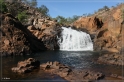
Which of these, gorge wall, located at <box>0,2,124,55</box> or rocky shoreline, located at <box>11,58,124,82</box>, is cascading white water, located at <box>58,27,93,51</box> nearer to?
gorge wall, located at <box>0,2,124,55</box>

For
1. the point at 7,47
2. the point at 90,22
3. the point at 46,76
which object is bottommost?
the point at 46,76

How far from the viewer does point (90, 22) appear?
62312 mm

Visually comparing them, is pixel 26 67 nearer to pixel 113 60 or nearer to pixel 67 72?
pixel 67 72

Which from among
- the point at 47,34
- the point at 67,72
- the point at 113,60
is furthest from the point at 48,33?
the point at 67,72

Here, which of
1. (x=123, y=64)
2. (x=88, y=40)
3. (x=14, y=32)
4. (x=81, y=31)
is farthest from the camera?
(x=81, y=31)

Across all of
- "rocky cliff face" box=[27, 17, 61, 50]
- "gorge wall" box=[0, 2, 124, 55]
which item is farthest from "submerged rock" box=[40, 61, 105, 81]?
"rocky cliff face" box=[27, 17, 61, 50]

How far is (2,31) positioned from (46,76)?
23.9 m

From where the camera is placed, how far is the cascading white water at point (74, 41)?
183 feet

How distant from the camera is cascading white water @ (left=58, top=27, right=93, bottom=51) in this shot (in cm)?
5572

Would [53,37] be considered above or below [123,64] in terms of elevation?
above

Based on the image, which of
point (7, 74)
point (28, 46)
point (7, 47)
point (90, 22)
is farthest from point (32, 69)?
point (90, 22)

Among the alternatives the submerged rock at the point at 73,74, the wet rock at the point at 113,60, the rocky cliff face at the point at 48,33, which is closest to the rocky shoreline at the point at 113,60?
the wet rock at the point at 113,60

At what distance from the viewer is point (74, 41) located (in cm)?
5678

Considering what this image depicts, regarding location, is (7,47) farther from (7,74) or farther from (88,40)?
(88,40)
